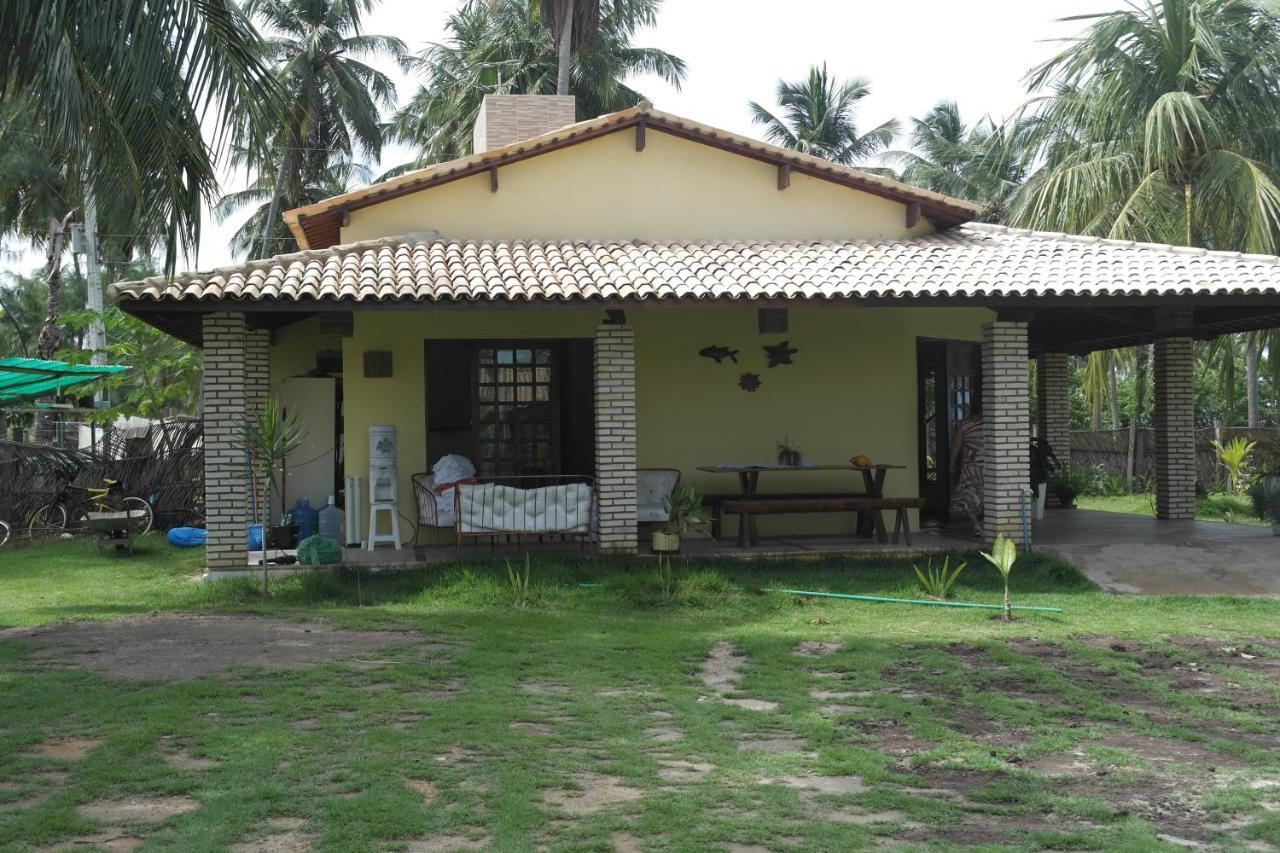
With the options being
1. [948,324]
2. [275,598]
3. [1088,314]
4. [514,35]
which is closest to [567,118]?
[948,324]

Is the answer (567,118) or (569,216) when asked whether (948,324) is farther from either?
(567,118)

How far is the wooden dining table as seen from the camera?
42.2 feet

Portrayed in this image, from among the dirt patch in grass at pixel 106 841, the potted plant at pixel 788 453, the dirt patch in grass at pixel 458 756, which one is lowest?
Answer: the dirt patch in grass at pixel 458 756

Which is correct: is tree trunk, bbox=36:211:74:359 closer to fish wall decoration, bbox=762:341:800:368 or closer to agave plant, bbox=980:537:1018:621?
fish wall decoration, bbox=762:341:800:368

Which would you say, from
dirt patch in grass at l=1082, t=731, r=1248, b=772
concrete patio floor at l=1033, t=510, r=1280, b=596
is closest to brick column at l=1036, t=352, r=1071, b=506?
concrete patio floor at l=1033, t=510, r=1280, b=596

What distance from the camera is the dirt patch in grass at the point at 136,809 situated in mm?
4812

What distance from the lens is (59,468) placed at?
58.3 feet

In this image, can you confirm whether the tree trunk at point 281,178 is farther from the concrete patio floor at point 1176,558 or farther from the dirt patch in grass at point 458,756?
the dirt patch in grass at point 458,756

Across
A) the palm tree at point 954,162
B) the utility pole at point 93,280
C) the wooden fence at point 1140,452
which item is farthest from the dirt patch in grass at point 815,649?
the palm tree at point 954,162

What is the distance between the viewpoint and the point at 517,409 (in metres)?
13.9

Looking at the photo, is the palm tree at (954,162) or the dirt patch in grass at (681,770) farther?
the palm tree at (954,162)

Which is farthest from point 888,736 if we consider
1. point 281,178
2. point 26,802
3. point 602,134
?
point 281,178

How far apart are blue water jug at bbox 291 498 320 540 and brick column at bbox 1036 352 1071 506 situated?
11.1m

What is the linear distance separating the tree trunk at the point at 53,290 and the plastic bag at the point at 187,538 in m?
13.1
